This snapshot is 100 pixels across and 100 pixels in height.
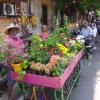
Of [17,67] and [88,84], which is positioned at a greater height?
[17,67]

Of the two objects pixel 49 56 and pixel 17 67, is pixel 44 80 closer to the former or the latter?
pixel 17 67

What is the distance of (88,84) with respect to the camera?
22.4 ft

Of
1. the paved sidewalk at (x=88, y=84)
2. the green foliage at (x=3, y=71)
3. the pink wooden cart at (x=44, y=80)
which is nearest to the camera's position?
the pink wooden cart at (x=44, y=80)

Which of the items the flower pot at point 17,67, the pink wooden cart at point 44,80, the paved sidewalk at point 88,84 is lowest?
the paved sidewalk at point 88,84

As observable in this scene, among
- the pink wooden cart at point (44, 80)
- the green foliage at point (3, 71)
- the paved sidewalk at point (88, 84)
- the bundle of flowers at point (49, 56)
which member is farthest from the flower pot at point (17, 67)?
the paved sidewalk at point (88, 84)

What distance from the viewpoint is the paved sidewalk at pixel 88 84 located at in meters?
5.84

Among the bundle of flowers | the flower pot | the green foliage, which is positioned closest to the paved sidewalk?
the bundle of flowers

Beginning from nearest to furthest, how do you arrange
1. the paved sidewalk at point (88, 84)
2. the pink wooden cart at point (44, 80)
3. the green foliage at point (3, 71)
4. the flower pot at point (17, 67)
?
the pink wooden cart at point (44, 80) < the flower pot at point (17, 67) < the green foliage at point (3, 71) < the paved sidewalk at point (88, 84)

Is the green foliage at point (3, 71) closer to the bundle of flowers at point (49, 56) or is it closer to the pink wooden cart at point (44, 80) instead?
the pink wooden cart at point (44, 80)

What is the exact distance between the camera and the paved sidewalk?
5.84 meters

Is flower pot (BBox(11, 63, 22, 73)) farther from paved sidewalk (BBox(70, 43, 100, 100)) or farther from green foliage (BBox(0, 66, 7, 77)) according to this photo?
paved sidewalk (BBox(70, 43, 100, 100))

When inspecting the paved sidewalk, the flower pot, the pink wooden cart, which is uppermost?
the flower pot

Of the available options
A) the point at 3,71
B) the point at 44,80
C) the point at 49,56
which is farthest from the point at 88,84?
the point at 44,80

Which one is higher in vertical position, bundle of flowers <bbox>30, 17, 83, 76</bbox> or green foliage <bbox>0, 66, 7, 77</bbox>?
bundle of flowers <bbox>30, 17, 83, 76</bbox>
